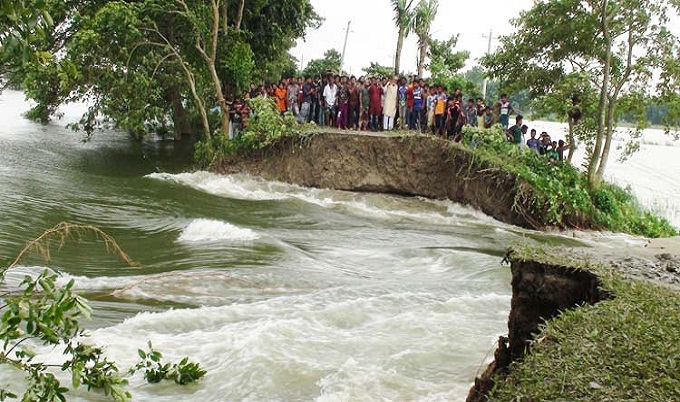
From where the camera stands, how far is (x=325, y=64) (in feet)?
133

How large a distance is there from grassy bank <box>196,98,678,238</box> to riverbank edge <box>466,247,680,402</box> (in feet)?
32.2

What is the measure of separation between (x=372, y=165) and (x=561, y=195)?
4887 millimetres

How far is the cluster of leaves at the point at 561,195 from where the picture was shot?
51.3ft

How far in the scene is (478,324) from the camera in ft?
24.1

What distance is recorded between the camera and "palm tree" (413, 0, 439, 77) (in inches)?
1141

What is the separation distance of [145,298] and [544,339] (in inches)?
187

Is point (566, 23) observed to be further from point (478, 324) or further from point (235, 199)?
point (478, 324)

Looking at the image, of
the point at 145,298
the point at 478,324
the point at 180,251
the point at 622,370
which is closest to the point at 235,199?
the point at 180,251

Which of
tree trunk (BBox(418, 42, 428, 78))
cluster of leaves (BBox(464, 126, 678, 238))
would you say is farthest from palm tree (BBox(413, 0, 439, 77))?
cluster of leaves (BBox(464, 126, 678, 238))

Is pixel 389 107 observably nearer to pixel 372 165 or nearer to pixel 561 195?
pixel 372 165

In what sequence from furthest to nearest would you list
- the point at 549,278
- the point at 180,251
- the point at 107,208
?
1. the point at 107,208
2. the point at 180,251
3. the point at 549,278

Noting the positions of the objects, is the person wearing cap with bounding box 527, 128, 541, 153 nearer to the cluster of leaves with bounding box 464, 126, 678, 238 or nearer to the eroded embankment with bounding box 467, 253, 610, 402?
the cluster of leaves with bounding box 464, 126, 678, 238

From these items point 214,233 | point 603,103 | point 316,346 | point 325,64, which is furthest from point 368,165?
point 325,64

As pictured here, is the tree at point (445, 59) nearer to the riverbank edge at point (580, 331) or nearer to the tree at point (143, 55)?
the tree at point (143, 55)
